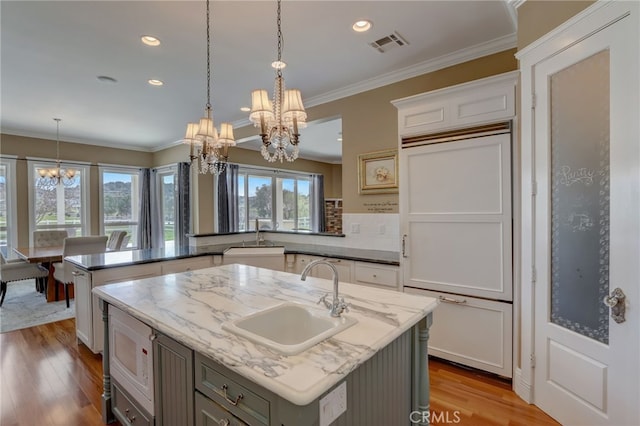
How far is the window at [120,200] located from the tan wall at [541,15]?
24.6 ft

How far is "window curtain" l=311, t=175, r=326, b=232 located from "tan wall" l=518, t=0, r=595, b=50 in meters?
6.78

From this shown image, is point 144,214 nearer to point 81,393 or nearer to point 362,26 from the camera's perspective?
point 81,393

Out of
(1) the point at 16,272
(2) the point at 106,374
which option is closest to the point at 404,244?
(2) the point at 106,374

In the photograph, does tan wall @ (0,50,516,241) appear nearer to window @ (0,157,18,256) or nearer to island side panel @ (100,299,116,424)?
window @ (0,157,18,256)

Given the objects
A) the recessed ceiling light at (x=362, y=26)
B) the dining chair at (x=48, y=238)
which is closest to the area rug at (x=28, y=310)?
the dining chair at (x=48, y=238)

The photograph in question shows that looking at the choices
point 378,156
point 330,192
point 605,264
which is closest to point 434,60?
point 378,156

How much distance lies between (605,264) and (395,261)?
1533mm

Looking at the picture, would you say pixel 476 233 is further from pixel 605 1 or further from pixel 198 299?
pixel 198 299

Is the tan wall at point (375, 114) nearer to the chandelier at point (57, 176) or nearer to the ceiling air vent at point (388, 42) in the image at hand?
the ceiling air vent at point (388, 42)

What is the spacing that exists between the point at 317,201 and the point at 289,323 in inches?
290

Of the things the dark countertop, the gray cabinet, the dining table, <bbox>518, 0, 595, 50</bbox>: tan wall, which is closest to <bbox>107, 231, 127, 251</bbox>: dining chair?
the dining table

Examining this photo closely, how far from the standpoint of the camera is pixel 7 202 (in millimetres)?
5543

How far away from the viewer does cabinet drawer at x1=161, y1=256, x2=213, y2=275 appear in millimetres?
3246

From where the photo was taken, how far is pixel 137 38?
8.63 feet
